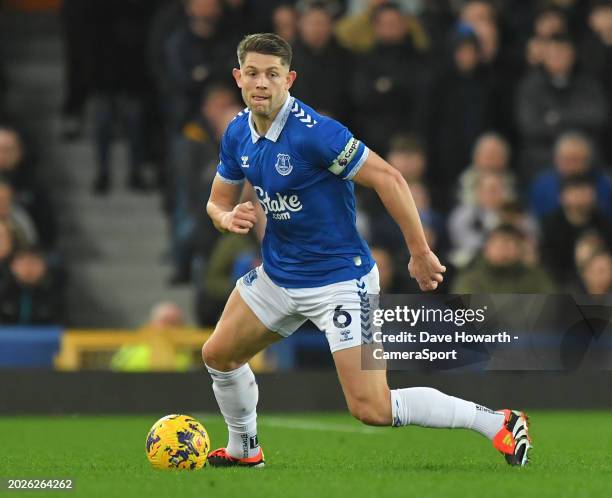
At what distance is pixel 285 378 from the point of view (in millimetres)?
13789

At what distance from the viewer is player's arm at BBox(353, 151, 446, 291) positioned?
765cm

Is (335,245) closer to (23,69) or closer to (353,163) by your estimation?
(353,163)

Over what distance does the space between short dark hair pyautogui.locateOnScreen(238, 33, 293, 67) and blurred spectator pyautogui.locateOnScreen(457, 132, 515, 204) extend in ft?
→ 23.3

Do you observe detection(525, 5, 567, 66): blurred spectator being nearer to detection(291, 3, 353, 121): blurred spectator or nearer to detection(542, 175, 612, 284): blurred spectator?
detection(542, 175, 612, 284): blurred spectator

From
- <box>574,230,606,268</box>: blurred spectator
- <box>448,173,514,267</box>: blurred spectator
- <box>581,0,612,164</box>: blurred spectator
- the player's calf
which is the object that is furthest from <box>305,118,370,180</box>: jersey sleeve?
<box>581,0,612,164</box>: blurred spectator

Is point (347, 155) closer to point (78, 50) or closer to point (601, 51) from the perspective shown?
point (601, 51)

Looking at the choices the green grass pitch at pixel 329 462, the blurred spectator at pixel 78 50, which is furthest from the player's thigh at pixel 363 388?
the blurred spectator at pixel 78 50

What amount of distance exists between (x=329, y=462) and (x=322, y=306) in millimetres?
1134

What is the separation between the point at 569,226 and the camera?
14.5 meters

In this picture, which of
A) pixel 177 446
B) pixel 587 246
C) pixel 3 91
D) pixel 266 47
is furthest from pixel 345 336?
pixel 3 91

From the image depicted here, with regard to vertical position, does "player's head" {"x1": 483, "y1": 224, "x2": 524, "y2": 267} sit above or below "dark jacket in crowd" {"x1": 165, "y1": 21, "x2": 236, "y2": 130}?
below

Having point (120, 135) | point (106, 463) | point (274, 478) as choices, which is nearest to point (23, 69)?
point (120, 135)

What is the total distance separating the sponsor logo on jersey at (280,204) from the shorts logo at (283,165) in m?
0.13

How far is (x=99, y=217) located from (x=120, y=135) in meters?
0.91
